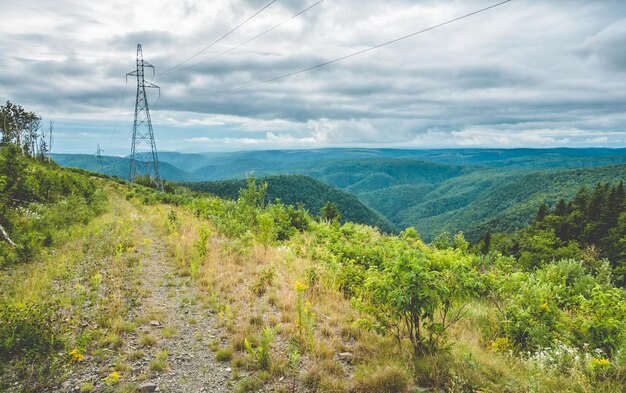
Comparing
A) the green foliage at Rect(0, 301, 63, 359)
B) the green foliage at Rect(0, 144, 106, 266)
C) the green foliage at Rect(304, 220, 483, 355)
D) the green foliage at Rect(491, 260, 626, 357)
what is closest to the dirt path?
the green foliage at Rect(0, 301, 63, 359)

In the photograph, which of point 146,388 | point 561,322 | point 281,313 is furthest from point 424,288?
point 146,388

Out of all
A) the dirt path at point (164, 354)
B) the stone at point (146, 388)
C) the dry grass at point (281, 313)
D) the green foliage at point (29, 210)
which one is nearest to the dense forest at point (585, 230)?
the dry grass at point (281, 313)

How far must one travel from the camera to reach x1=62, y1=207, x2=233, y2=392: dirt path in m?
4.39

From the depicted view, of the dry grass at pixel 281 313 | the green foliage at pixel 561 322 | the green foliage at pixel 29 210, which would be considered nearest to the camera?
the dry grass at pixel 281 313

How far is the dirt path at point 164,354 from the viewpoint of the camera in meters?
4.39

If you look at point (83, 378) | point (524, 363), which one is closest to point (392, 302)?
point (524, 363)

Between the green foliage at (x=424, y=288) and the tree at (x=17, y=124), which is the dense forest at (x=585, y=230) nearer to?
the green foliage at (x=424, y=288)

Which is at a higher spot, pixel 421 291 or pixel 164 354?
pixel 421 291

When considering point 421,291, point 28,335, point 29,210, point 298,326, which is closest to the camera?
point 421,291

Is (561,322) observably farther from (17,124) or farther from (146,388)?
(17,124)

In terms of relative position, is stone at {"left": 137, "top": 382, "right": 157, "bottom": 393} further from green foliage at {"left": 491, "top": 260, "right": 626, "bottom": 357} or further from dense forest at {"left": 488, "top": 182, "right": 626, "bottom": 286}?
dense forest at {"left": 488, "top": 182, "right": 626, "bottom": 286}

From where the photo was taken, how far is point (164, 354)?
498 cm

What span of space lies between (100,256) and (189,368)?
6722 millimetres

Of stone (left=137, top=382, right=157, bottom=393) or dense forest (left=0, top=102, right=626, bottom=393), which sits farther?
dense forest (left=0, top=102, right=626, bottom=393)
